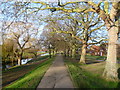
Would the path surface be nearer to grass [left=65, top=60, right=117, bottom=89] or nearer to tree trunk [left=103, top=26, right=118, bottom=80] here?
grass [left=65, top=60, right=117, bottom=89]

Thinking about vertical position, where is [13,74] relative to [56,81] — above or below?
below

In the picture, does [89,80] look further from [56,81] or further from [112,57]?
[112,57]

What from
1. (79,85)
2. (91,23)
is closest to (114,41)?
(79,85)

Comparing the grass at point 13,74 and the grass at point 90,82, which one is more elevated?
the grass at point 90,82

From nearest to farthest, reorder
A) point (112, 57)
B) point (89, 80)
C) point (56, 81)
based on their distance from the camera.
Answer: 1. point (89, 80)
2. point (56, 81)
3. point (112, 57)

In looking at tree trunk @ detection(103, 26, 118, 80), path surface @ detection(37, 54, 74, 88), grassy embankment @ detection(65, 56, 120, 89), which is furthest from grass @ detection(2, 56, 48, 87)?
tree trunk @ detection(103, 26, 118, 80)

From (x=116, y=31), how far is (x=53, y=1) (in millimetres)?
4769

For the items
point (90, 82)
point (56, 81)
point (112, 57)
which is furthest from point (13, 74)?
point (112, 57)

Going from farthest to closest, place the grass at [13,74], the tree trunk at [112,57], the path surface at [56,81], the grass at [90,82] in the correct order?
the grass at [13,74] < the tree trunk at [112,57] < the path surface at [56,81] < the grass at [90,82]

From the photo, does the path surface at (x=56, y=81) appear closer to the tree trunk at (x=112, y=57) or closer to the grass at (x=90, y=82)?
the grass at (x=90, y=82)

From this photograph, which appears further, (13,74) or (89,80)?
(13,74)

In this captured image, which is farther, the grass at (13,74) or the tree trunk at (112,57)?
the grass at (13,74)

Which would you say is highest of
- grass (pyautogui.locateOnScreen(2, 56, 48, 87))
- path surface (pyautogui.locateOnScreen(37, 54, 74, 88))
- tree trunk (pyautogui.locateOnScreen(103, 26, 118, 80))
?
tree trunk (pyautogui.locateOnScreen(103, 26, 118, 80))

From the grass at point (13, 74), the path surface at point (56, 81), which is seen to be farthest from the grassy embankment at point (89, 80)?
the grass at point (13, 74)
